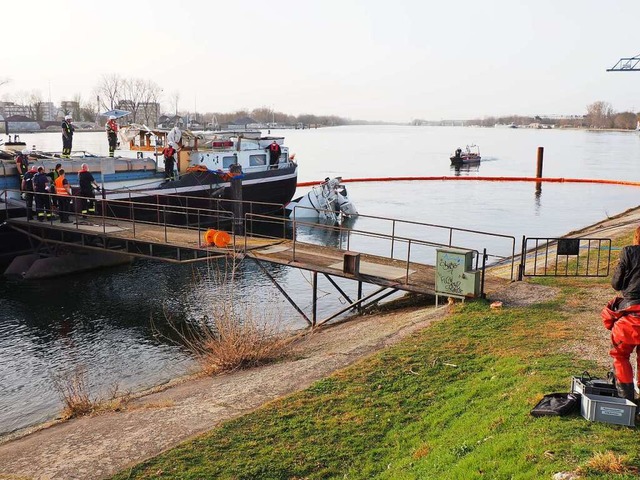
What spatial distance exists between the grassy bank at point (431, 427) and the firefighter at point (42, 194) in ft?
51.1

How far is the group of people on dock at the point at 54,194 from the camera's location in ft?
69.3

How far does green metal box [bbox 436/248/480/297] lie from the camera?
41.5ft

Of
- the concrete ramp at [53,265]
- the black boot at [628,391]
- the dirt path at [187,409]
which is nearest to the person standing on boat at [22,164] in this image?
the concrete ramp at [53,265]

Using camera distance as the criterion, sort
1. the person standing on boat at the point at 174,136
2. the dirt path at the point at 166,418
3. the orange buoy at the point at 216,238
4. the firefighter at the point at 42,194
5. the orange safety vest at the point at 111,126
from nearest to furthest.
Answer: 1. the dirt path at the point at 166,418
2. the orange buoy at the point at 216,238
3. the firefighter at the point at 42,194
4. the orange safety vest at the point at 111,126
5. the person standing on boat at the point at 174,136

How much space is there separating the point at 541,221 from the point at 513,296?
2685 centimetres

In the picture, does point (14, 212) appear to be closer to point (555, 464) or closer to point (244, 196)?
point (244, 196)

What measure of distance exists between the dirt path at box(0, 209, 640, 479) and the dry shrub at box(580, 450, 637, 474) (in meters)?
3.73

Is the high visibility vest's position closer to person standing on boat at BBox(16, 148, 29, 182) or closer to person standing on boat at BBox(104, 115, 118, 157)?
person standing on boat at BBox(104, 115, 118, 157)

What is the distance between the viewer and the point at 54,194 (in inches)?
819

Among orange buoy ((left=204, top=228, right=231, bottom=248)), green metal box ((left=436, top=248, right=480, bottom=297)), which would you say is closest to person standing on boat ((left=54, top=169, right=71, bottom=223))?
orange buoy ((left=204, top=228, right=231, bottom=248))

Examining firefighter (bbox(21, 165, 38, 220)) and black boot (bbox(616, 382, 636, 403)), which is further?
firefighter (bbox(21, 165, 38, 220))

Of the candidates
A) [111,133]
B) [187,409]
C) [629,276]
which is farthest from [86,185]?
[629,276]

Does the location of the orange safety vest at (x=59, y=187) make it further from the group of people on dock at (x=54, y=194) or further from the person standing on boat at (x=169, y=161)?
the person standing on boat at (x=169, y=161)

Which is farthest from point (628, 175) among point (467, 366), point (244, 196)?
point (467, 366)
